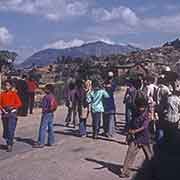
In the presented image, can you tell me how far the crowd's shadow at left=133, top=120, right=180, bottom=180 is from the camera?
10.3 metres

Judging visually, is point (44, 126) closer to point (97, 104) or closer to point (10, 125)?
point (10, 125)

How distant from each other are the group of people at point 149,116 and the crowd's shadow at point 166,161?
6cm

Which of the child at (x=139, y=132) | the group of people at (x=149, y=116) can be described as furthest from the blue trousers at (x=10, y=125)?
the child at (x=139, y=132)

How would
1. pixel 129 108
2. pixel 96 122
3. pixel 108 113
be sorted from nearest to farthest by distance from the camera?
1. pixel 129 108
2. pixel 96 122
3. pixel 108 113

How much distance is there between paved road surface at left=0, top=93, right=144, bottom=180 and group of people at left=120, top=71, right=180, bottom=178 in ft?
2.13

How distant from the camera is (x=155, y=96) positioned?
14.0 meters

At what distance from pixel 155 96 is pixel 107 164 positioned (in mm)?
2987

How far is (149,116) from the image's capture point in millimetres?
11562

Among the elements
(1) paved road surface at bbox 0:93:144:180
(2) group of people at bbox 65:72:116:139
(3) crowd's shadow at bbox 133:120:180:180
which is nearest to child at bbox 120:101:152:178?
(3) crowd's shadow at bbox 133:120:180:180

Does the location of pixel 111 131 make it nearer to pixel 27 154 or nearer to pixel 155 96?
pixel 155 96

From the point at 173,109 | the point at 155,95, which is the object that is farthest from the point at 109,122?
the point at 173,109

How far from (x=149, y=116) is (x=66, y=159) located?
1.96 meters

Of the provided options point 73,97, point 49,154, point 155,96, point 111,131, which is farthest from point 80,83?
point 49,154

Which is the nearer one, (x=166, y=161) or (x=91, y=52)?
(x=166, y=161)
